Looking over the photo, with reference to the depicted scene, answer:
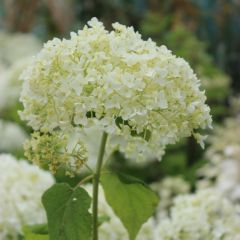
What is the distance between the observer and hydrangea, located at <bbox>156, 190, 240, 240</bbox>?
2137 millimetres

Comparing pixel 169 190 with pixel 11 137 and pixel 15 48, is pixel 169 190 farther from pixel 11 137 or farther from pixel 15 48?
pixel 15 48

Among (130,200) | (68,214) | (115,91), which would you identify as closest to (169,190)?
(130,200)

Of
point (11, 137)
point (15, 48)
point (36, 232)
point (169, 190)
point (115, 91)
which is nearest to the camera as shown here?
point (115, 91)

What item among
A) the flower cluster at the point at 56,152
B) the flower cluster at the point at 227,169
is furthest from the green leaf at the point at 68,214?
the flower cluster at the point at 227,169

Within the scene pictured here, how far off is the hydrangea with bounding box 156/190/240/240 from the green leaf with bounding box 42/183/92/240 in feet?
2.45

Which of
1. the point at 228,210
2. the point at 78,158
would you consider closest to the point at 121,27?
the point at 78,158

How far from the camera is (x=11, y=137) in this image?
391 centimetres

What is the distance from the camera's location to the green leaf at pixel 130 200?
156 centimetres

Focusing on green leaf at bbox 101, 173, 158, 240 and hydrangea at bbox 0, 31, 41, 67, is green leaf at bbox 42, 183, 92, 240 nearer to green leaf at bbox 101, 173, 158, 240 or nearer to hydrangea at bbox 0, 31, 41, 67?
green leaf at bbox 101, 173, 158, 240

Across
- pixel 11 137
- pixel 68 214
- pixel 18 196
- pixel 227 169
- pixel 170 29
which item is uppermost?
pixel 170 29

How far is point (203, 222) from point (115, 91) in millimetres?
921

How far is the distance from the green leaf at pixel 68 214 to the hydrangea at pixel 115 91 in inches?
4.8

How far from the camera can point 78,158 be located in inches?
54.6

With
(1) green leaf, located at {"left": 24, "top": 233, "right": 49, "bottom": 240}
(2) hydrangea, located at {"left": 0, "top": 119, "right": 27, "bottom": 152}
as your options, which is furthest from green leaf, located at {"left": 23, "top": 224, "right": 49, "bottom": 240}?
(2) hydrangea, located at {"left": 0, "top": 119, "right": 27, "bottom": 152}
